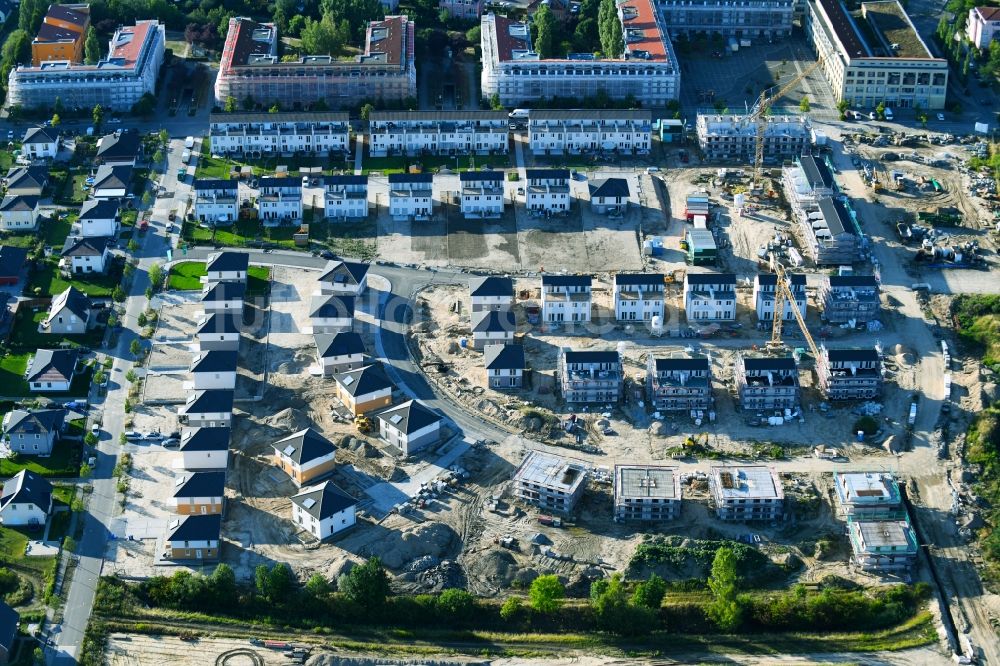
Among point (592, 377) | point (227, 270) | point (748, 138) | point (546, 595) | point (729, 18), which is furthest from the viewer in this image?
point (729, 18)

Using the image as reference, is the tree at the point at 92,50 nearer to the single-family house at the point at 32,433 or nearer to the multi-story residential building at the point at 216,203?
the multi-story residential building at the point at 216,203

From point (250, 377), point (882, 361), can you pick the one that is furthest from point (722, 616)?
point (250, 377)

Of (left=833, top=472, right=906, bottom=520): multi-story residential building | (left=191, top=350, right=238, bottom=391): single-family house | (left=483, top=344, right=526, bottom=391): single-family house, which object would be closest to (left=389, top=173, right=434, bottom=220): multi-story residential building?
(left=483, top=344, right=526, bottom=391): single-family house

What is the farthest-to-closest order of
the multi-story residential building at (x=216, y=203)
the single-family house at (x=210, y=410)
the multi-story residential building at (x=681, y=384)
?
1. the multi-story residential building at (x=216, y=203)
2. the multi-story residential building at (x=681, y=384)
3. the single-family house at (x=210, y=410)

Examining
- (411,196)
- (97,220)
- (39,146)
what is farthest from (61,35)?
(411,196)

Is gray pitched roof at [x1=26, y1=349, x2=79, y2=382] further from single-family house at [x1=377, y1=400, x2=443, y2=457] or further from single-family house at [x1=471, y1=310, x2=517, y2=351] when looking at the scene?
single-family house at [x1=471, y1=310, x2=517, y2=351]

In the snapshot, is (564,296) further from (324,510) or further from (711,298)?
(324,510)

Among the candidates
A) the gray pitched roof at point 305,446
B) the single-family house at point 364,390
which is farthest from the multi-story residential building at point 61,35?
the gray pitched roof at point 305,446

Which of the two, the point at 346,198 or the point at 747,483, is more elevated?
the point at 346,198

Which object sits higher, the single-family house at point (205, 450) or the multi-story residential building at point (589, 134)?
the multi-story residential building at point (589, 134)
